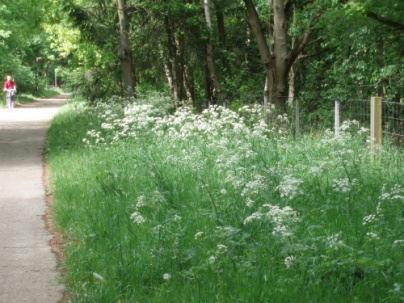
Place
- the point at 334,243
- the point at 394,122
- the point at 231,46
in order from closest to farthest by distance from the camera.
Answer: the point at 334,243 < the point at 394,122 < the point at 231,46

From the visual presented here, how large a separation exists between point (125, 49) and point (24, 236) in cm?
1573

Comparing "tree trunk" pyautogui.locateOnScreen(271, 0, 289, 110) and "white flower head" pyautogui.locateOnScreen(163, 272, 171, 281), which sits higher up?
"tree trunk" pyautogui.locateOnScreen(271, 0, 289, 110)

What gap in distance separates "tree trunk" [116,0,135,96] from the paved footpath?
25.0 ft

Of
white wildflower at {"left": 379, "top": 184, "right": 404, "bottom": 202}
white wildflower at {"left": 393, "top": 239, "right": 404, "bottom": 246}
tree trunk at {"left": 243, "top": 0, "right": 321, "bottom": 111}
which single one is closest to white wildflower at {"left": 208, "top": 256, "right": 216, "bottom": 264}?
white wildflower at {"left": 393, "top": 239, "right": 404, "bottom": 246}

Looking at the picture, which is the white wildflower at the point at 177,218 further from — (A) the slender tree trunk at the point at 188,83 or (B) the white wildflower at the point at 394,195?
(A) the slender tree trunk at the point at 188,83

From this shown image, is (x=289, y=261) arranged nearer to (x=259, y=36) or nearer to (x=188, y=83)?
(x=259, y=36)

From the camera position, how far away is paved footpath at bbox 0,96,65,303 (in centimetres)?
582

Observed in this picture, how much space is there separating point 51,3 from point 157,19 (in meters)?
5.53

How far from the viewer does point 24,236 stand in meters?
7.82

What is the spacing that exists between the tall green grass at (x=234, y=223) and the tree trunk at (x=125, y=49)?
12356mm

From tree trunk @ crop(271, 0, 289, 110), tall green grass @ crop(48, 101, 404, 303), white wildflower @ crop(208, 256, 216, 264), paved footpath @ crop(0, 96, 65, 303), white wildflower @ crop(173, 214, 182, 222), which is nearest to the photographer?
tall green grass @ crop(48, 101, 404, 303)

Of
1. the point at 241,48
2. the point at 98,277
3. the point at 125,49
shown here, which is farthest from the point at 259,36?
the point at 98,277

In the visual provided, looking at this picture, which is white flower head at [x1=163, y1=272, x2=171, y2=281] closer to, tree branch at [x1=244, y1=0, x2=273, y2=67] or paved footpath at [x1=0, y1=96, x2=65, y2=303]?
paved footpath at [x1=0, y1=96, x2=65, y2=303]

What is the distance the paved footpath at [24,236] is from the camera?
582cm
